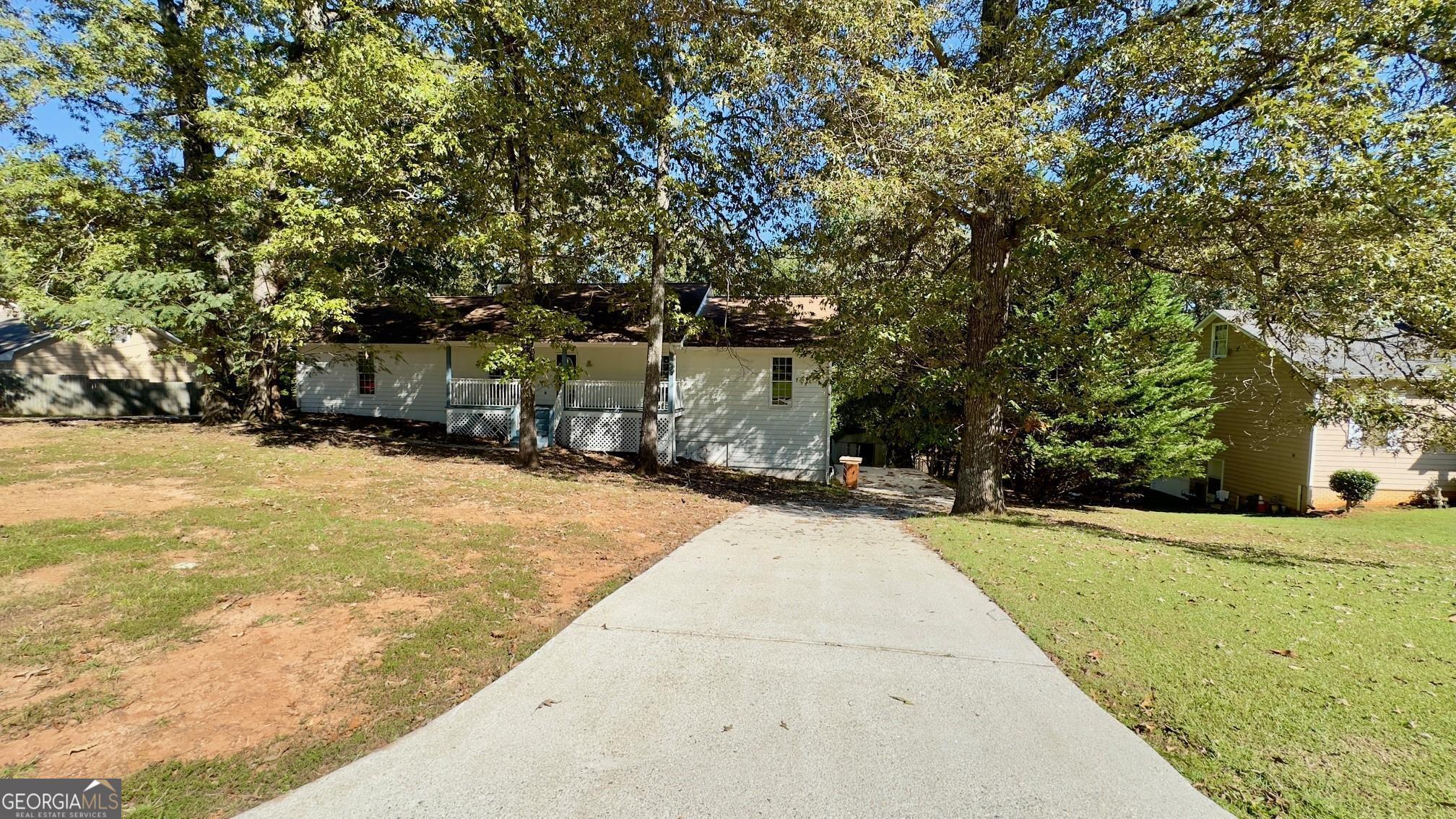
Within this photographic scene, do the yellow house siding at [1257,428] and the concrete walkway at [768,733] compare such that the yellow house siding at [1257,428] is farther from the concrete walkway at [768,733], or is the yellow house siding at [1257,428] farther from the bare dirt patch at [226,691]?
the bare dirt patch at [226,691]

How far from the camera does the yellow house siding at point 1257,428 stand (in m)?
16.2

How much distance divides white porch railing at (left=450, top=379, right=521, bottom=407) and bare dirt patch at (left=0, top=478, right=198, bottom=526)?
32.4 feet

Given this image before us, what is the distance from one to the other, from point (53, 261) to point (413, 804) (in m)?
17.1

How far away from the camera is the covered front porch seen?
18391mm

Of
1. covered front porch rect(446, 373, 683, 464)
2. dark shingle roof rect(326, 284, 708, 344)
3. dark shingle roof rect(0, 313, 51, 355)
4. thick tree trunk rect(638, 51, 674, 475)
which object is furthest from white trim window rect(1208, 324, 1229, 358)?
dark shingle roof rect(0, 313, 51, 355)

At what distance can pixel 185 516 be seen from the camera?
685 centimetres

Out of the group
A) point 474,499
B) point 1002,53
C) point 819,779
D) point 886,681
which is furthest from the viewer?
point 1002,53

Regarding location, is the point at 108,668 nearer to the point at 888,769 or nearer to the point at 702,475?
the point at 888,769

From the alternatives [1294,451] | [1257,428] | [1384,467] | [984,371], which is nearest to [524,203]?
[984,371]

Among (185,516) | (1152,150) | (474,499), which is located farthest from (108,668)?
(1152,150)

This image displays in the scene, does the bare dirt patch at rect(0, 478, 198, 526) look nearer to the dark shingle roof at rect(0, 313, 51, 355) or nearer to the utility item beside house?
the utility item beside house

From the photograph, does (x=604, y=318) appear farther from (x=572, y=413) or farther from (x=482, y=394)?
(x=482, y=394)

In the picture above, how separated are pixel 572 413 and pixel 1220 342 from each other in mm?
19969

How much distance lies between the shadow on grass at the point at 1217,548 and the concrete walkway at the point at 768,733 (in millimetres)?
6161
